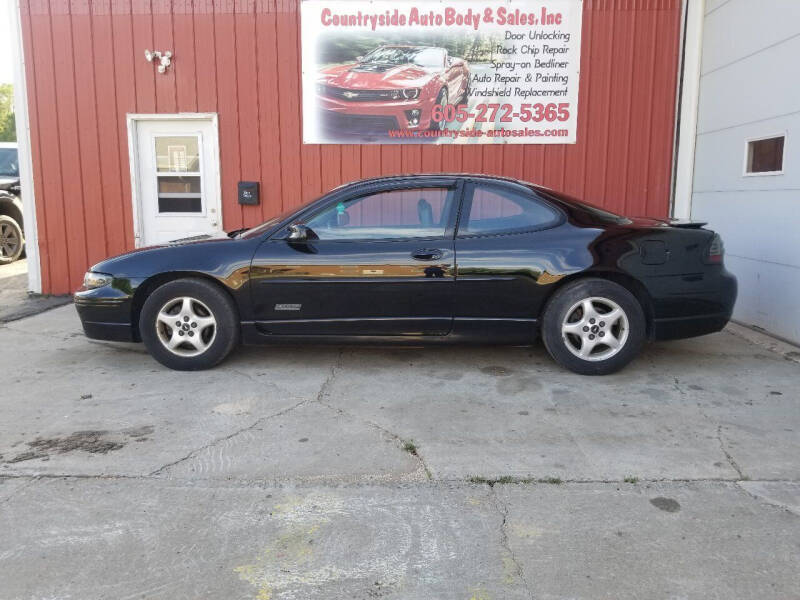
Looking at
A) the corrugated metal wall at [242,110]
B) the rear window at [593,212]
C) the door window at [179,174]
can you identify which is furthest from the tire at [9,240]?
the rear window at [593,212]

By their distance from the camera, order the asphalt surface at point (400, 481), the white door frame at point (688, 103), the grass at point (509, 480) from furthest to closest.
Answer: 1. the white door frame at point (688, 103)
2. the grass at point (509, 480)
3. the asphalt surface at point (400, 481)

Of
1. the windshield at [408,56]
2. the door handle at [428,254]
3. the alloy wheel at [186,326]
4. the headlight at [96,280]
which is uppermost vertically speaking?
the windshield at [408,56]

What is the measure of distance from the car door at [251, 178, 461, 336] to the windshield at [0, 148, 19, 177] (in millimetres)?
8459

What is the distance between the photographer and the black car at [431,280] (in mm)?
4594

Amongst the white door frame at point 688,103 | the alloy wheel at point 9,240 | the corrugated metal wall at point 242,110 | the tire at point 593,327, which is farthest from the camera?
the alloy wheel at point 9,240

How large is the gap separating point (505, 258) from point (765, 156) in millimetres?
3275

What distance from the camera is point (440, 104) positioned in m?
7.62

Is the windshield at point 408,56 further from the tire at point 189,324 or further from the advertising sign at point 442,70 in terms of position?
the tire at point 189,324

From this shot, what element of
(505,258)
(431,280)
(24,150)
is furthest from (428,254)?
(24,150)

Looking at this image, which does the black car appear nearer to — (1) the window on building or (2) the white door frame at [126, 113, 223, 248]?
(1) the window on building

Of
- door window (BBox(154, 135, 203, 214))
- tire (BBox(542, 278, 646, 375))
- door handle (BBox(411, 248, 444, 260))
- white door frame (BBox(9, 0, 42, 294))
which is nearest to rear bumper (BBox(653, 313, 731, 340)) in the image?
tire (BBox(542, 278, 646, 375))

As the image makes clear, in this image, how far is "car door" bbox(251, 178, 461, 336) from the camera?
4617 millimetres

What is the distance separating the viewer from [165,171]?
794 centimetres

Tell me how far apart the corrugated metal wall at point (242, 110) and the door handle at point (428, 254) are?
Result: 337 cm
